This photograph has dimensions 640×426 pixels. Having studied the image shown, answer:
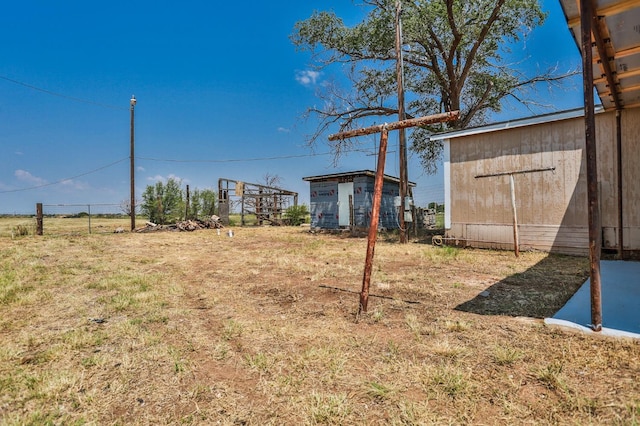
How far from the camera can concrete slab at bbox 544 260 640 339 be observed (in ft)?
9.70

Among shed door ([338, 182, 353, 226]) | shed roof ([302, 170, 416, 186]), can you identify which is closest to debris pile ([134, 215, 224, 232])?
shed roof ([302, 170, 416, 186])

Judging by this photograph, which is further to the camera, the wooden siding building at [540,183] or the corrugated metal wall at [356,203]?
the corrugated metal wall at [356,203]

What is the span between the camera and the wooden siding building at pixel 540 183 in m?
6.95

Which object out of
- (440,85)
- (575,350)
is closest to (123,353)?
(575,350)

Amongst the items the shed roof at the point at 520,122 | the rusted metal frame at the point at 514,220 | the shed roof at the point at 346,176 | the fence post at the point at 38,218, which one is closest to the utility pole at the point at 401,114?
the shed roof at the point at 520,122

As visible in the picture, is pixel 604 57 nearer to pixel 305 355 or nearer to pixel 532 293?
pixel 532 293

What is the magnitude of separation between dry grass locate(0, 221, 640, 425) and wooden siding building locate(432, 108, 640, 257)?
2.80 m

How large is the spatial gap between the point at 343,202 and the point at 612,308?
13286 millimetres

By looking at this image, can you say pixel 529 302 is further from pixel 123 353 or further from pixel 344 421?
pixel 123 353

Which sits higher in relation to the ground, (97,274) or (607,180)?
(607,180)

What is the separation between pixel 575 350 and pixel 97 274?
25.1 feet

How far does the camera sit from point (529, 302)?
13.2ft

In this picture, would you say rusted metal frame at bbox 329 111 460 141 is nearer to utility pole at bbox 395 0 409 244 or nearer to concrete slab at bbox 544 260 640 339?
concrete slab at bbox 544 260 640 339

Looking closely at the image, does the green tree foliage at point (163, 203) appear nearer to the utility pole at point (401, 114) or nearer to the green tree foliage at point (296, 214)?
the green tree foliage at point (296, 214)
